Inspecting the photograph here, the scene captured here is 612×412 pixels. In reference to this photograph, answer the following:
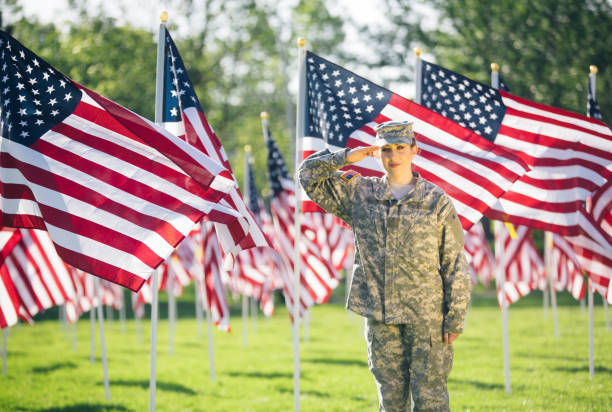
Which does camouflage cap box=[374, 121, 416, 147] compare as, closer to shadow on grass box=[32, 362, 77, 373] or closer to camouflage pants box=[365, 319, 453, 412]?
camouflage pants box=[365, 319, 453, 412]

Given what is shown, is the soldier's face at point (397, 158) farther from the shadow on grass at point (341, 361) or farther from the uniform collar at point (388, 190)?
the shadow on grass at point (341, 361)

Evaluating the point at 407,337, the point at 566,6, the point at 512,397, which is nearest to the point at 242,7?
the point at 566,6


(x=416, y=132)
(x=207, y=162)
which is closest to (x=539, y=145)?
(x=416, y=132)

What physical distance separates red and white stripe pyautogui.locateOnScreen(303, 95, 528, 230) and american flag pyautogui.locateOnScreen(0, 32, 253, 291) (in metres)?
1.43

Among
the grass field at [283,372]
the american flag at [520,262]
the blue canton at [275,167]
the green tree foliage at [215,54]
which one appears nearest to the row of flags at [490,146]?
the grass field at [283,372]

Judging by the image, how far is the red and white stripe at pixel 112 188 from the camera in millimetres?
5309

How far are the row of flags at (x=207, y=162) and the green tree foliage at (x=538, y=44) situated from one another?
69.5ft

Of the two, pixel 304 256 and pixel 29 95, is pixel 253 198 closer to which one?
pixel 304 256

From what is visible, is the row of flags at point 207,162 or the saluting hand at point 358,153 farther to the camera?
the row of flags at point 207,162

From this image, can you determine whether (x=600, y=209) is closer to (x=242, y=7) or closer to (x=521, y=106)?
(x=521, y=106)

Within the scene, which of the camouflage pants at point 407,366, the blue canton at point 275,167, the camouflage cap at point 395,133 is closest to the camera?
the camouflage pants at point 407,366

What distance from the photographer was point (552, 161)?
7566mm

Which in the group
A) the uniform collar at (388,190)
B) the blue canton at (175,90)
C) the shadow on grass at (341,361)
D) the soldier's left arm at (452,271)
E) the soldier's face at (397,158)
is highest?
the blue canton at (175,90)

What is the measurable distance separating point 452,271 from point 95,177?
313 cm
